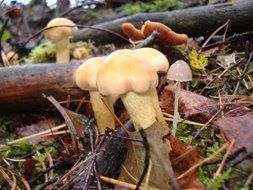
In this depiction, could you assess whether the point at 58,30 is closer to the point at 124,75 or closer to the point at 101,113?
the point at 101,113

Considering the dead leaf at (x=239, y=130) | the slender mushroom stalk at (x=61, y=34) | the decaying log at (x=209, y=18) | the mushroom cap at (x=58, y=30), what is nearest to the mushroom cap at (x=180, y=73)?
the dead leaf at (x=239, y=130)

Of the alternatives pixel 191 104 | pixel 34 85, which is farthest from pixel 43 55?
pixel 191 104

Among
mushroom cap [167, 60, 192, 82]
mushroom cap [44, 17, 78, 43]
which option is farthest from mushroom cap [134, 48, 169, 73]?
mushroom cap [44, 17, 78, 43]

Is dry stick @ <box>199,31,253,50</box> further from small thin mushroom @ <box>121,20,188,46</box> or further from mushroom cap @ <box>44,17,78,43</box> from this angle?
mushroom cap @ <box>44,17,78,43</box>

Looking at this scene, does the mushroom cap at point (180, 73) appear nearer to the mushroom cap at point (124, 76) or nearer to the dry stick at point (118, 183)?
the mushroom cap at point (124, 76)

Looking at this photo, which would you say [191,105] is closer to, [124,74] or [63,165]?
[124,74]

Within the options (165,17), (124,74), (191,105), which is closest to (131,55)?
(124,74)

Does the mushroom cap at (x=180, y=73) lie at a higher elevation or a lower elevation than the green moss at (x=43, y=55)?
higher
